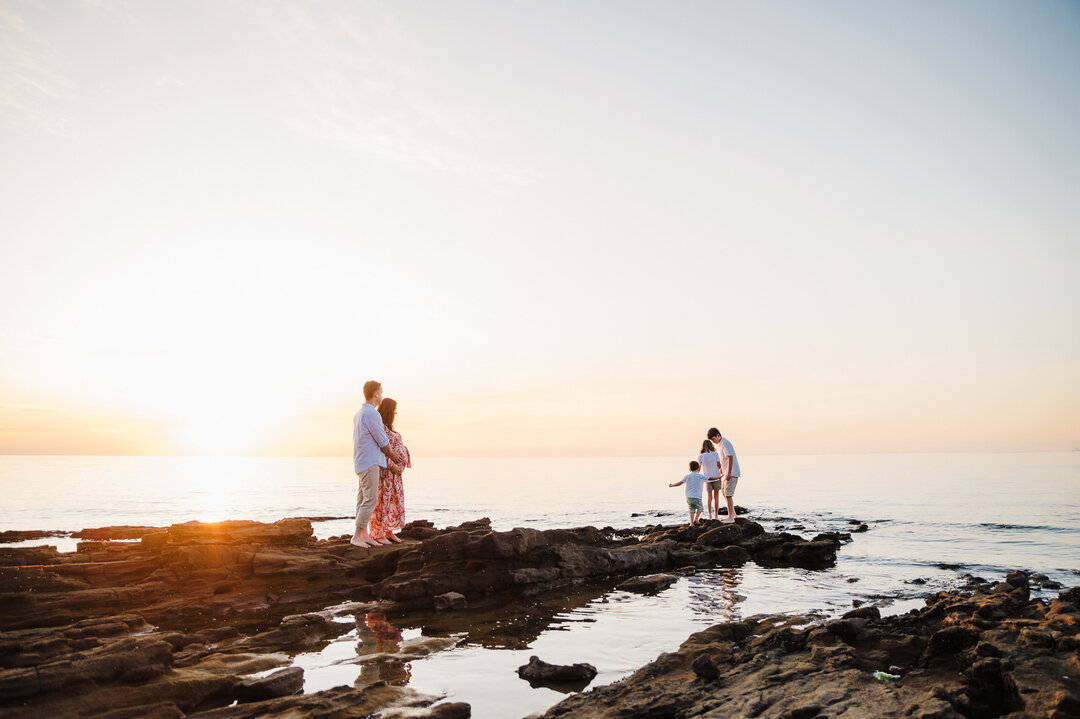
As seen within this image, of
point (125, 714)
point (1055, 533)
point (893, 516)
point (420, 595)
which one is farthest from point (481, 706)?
point (893, 516)

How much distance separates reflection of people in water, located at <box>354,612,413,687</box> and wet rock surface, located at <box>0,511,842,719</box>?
47cm

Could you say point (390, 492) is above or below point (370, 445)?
below

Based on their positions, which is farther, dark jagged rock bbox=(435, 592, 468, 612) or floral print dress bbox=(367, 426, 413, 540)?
floral print dress bbox=(367, 426, 413, 540)

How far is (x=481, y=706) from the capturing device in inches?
268

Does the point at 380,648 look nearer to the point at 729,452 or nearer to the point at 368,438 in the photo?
the point at 368,438

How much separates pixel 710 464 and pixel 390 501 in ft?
43.0

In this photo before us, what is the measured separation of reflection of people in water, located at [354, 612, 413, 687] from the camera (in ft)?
24.9

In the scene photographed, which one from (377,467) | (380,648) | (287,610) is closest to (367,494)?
(377,467)

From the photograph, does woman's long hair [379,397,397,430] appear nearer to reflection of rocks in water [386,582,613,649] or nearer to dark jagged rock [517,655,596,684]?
reflection of rocks in water [386,582,613,649]

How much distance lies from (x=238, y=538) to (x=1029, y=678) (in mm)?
13976

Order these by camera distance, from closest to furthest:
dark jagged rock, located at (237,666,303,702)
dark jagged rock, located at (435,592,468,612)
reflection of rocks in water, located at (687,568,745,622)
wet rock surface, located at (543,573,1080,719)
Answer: wet rock surface, located at (543,573,1080,719) → dark jagged rock, located at (237,666,303,702) → reflection of rocks in water, located at (687,568,745,622) → dark jagged rock, located at (435,592,468,612)

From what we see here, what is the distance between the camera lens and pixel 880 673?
647 cm

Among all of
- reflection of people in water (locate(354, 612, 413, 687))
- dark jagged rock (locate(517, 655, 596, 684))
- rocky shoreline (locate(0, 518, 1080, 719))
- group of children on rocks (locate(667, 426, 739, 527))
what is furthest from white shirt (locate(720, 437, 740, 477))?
dark jagged rock (locate(517, 655, 596, 684))

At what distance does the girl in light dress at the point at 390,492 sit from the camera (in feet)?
48.3
